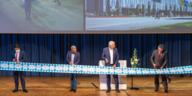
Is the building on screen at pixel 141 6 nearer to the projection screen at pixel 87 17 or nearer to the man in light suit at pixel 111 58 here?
the projection screen at pixel 87 17

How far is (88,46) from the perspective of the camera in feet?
30.2

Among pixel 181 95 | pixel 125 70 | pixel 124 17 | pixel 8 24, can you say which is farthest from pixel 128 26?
pixel 8 24

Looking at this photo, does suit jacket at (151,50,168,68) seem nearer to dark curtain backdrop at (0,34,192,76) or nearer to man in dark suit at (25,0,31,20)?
dark curtain backdrop at (0,34,192,76)

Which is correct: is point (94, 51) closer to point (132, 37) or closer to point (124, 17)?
point (132, 37)

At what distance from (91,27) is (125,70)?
7.04 ft

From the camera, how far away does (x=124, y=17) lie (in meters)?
7.39

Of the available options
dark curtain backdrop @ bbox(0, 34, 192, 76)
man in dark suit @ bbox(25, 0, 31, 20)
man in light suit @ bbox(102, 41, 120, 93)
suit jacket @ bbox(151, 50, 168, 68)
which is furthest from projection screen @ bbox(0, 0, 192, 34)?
dark curtain backdrop @ bbox(0, 34, 192, 76)

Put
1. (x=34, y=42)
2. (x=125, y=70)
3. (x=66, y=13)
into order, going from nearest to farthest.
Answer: (x=125, y=70)
(x=66, y=13)
(x=34, y=42)

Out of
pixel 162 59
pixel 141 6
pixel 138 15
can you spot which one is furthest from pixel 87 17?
pixel 162 59

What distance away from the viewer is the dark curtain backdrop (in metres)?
9.17

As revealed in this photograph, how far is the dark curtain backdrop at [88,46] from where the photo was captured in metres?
9.17

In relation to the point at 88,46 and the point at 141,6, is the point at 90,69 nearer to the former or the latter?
the point at 141,6

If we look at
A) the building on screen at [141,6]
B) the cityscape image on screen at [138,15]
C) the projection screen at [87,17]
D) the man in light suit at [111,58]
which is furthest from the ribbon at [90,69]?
the building on screen at [141,6]

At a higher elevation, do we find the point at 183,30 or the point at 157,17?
the point at 157,17
